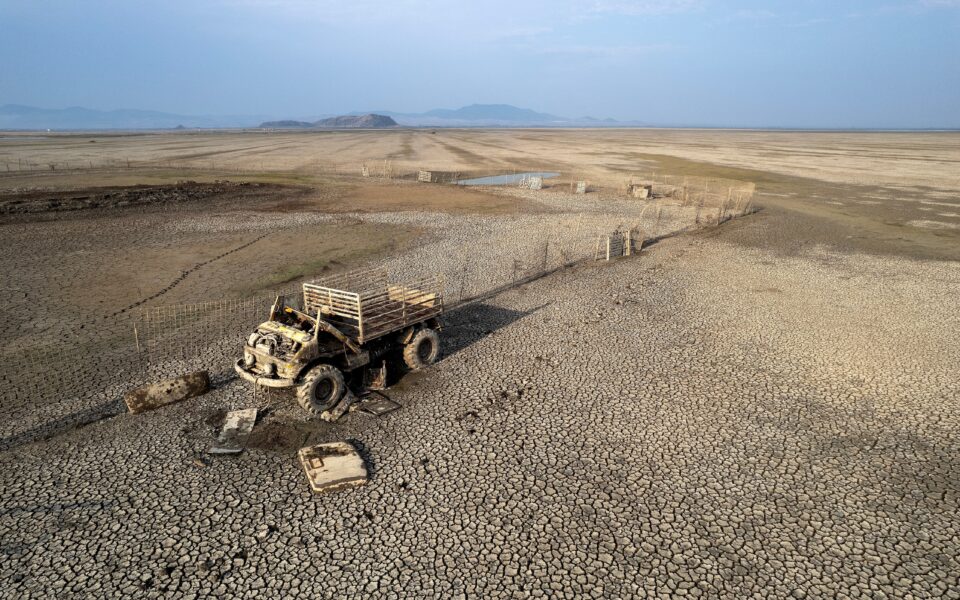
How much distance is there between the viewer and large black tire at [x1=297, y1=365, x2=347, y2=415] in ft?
37.9

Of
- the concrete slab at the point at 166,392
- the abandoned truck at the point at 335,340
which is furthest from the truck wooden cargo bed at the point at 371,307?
the concrete slab at the point at 166,392

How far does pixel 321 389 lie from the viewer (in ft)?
39.0

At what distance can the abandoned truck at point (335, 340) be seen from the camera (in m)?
11.6

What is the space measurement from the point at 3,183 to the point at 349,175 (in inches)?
1142

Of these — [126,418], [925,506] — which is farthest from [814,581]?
[126,418]

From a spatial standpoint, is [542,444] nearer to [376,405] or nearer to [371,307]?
[376,405]

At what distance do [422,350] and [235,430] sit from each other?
202 inches

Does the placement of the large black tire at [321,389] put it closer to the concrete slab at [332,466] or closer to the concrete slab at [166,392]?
the concrete slab at [332,466]

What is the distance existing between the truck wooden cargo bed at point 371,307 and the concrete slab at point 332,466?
9.66 ft

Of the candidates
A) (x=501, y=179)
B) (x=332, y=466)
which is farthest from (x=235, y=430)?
(x=501, y=179)

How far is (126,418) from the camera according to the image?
11734 mm

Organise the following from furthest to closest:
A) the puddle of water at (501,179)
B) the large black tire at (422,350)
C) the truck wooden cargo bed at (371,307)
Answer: the puddle of water at (501,179)
the large black tire at (422,350)
the truck wooden cargo bed at (371,307)

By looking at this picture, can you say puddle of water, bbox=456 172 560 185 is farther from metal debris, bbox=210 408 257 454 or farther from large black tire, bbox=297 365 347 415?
metal debris, bbox=210 408 257 454

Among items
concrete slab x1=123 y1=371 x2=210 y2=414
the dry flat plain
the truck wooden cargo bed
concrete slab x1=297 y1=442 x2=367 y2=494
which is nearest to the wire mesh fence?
the dry flat plain
